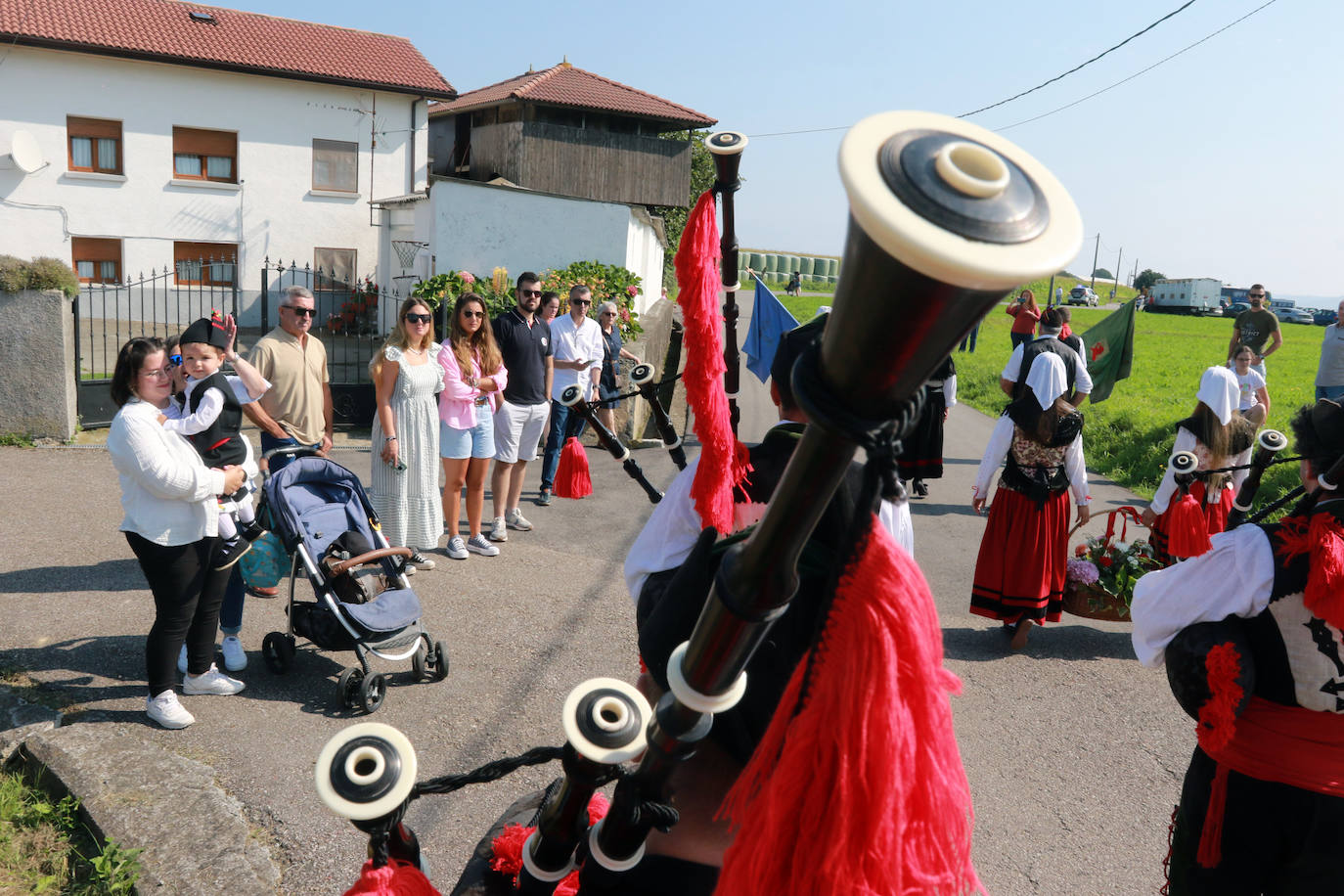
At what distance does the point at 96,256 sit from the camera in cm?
2350

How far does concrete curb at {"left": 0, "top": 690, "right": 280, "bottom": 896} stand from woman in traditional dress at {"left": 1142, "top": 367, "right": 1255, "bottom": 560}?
5.13 meters

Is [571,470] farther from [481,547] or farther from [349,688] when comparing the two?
[481,547]

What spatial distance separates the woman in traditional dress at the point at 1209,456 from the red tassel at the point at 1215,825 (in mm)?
3586

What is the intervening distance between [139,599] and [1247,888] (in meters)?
5.87

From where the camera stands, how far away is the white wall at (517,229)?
63.8 ft

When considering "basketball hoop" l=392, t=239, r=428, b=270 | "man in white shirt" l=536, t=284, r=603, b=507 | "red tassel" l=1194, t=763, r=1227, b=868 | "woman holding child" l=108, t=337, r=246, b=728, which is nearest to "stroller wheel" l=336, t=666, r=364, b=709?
"woman holding child" l=108, t=337, r=246, b=728

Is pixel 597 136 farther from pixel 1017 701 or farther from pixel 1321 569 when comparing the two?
pixel 1321 569

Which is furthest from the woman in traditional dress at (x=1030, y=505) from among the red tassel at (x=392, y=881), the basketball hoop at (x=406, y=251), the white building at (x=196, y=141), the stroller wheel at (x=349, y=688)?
the white building at (x=196, y=141)

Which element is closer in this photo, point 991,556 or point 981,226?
point 981,226

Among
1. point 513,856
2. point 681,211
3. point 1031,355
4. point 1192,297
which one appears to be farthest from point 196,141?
point 1192,297

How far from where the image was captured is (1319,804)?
2.28 metres

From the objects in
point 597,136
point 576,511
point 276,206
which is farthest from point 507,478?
point 597,136

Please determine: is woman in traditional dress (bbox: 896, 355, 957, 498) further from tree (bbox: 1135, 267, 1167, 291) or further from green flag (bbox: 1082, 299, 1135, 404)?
tree (bbox: 1135, 267, 1167, 291)

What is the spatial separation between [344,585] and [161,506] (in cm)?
101
